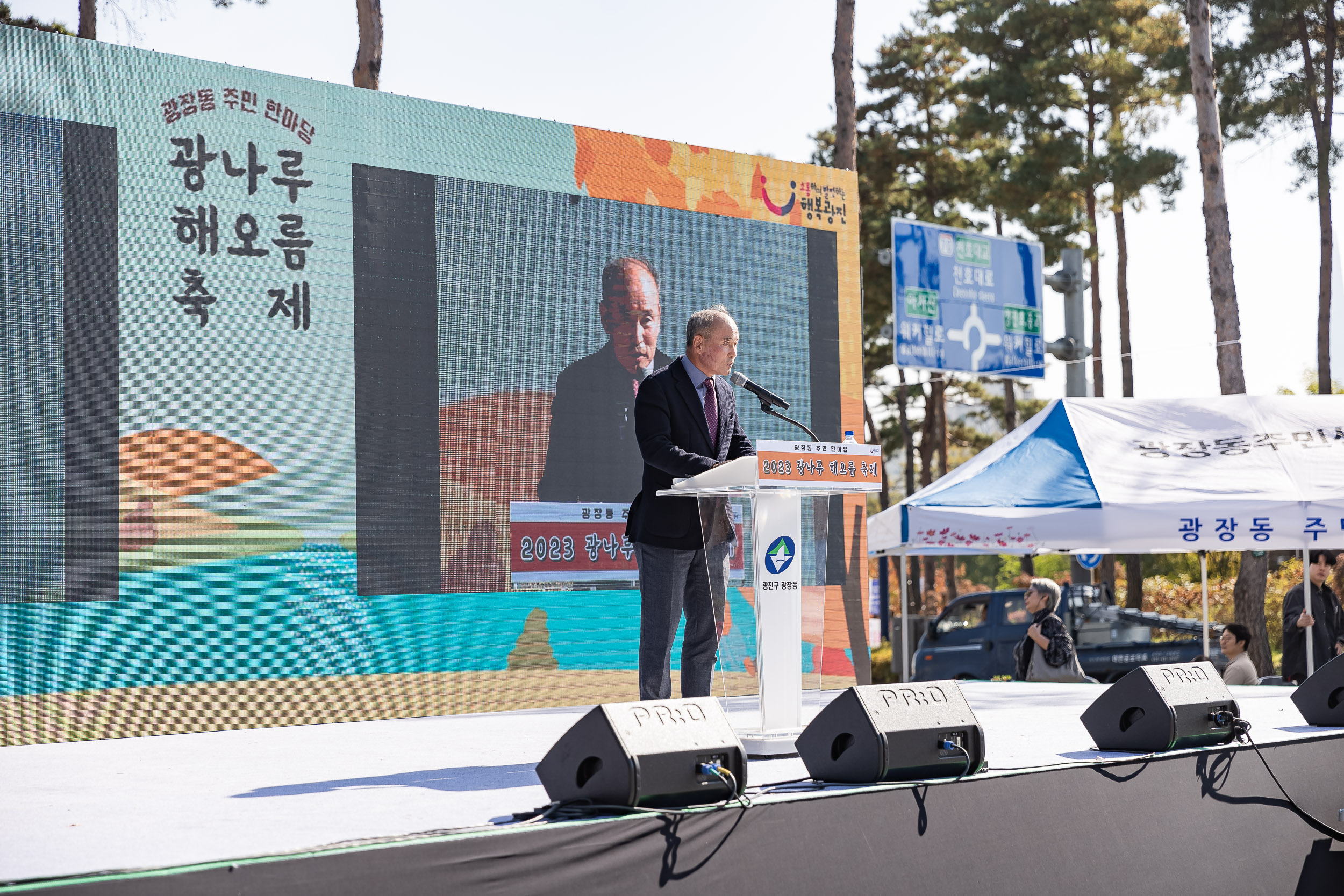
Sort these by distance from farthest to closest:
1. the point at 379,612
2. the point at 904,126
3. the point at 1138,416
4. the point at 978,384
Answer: the point at 978,384 → the point at 904,126 → the point at 1138,416 → the point at 379,612

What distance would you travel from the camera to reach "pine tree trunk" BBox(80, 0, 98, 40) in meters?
10.8

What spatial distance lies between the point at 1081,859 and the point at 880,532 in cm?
623

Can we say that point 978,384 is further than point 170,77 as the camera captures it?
Yes

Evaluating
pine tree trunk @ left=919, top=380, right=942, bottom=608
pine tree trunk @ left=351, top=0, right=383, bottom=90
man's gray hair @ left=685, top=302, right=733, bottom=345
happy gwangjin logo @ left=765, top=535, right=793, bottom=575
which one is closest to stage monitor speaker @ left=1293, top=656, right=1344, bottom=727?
happy gwangjin logo @ left=765, top=535, right=793, bottom=575

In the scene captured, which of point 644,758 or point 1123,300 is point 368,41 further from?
point 1123,300

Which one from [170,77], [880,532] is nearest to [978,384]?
[880,532]

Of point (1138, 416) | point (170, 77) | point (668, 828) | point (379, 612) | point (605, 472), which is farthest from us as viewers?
point (1138, 416)

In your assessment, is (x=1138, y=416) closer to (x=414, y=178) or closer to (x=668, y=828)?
(x=414, y=178)

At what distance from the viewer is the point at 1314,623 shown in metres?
8.41

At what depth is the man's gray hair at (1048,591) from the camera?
28.2 feet

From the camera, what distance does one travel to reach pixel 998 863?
11.2 ft

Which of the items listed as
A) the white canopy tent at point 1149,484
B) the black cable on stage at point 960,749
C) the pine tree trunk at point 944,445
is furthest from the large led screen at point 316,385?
the pine tree trunk at point 944,445

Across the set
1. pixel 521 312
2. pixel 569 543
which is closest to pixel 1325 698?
pixel 569 543

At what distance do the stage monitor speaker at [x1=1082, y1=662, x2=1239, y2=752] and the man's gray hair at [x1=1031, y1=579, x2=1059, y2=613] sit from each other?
14.6 feet
